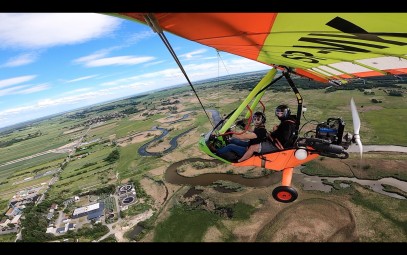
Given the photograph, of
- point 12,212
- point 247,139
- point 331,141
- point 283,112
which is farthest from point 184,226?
point 12,212

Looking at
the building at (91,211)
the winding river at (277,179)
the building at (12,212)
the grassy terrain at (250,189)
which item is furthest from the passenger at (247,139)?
the building at (12,212)

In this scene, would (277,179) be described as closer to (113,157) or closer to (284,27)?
(284,27)

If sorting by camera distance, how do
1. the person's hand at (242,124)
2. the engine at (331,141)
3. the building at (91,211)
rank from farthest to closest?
the building at (91,211) → the person's hand at (242,124) → the engine at (331,141)

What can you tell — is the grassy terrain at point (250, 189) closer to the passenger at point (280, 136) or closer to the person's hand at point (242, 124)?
the person's hand at point (242, 124)

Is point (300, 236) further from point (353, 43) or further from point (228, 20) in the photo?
point (228, 20)

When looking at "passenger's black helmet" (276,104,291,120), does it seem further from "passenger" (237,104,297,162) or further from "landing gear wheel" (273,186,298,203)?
"landing gear wheel" (273,186,298,203)
